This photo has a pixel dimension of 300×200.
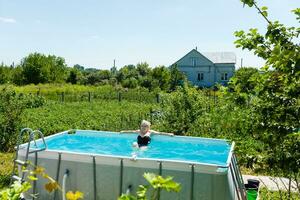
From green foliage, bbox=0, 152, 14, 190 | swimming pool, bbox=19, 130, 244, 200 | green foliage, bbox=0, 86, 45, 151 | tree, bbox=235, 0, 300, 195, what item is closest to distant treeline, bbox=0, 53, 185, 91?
green foliage, bbox=0, 86, 45, 151

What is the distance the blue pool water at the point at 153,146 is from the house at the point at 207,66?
44.0 meters

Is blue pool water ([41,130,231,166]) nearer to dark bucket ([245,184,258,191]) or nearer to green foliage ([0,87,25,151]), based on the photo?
green foliage ([0,87,25,151])

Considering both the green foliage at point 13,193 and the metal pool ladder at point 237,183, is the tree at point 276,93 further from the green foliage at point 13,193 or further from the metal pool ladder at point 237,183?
the metal pool ladder at point 237,183

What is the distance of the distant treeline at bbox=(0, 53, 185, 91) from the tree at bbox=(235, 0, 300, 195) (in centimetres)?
3705

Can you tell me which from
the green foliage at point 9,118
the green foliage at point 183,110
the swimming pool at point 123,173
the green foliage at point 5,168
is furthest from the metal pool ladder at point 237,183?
the green foliage at point 9,118

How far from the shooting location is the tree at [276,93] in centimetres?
234

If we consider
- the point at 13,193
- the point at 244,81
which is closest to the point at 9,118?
the point at 244,81

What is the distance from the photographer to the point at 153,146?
977 cm

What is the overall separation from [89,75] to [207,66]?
19.3 meters

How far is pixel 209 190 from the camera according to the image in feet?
17.2

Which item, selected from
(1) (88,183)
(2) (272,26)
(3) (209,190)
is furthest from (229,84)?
(1) (88,183)

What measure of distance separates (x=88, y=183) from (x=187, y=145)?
12.5 ft

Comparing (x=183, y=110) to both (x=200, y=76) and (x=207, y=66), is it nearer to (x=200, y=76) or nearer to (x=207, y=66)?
(x=207, y=66)

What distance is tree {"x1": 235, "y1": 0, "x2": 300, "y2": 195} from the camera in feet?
7.67
